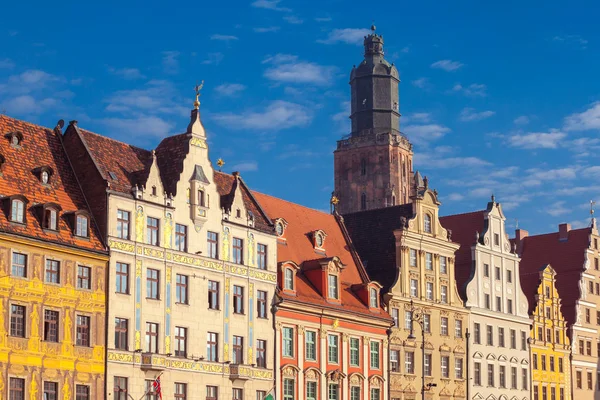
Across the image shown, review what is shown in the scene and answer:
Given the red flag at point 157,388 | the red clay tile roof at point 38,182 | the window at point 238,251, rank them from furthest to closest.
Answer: the window at point 238,251 < the red flag at point 157,388 < the red clay tile roof at point 38,182

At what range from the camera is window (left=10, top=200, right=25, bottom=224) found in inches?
2485

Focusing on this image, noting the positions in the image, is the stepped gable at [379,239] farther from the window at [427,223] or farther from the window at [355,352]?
the window at [355,352]

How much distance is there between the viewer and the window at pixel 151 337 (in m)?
69.5

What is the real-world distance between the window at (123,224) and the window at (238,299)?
8965 mm

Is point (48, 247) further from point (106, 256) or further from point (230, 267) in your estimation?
point (230, 267)

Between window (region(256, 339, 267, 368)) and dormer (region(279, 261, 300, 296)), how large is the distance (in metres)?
3.72

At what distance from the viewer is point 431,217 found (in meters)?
93.9

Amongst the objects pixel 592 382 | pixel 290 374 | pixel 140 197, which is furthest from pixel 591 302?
pixel 140 197

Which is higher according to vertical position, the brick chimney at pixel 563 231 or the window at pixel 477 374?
the brick chimney at pixel 563 231

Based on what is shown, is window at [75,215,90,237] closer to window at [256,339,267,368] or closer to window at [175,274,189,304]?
window at [175,274,189,304]

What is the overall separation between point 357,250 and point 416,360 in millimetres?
9196

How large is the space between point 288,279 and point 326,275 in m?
3.33

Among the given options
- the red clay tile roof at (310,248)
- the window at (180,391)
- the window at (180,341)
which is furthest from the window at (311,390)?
Answer: the window at (180,341)

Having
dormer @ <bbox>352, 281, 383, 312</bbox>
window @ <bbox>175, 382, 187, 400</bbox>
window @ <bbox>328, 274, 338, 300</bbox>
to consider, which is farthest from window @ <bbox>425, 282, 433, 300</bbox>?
window @ <bbox>175, 382, 187, 400</bbox>
